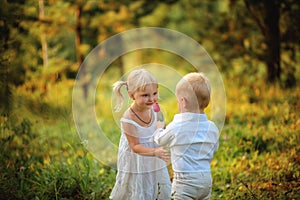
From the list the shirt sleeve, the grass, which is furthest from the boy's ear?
the grass

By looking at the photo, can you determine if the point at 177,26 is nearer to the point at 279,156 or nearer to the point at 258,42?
the point at 258,42

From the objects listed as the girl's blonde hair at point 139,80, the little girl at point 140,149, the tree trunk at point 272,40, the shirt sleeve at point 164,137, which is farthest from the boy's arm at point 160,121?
the tree trunk at point 272,40

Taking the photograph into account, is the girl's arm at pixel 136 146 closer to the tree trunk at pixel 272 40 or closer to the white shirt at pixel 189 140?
the white shirt at pixel 189 140

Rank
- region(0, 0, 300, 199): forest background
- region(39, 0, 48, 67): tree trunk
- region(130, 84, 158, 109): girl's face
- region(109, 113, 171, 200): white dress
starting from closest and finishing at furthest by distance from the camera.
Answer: region(130, 84, 158, 109): girl's face
region(109, 113, 171, 200): white dress
region(0, 0, 300, 199): forest background
region(39, 0, 48, 67): tree trunk

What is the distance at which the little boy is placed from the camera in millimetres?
2795

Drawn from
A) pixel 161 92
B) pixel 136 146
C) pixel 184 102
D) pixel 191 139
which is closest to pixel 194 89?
pixel 184 102

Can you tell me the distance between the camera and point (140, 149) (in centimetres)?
293

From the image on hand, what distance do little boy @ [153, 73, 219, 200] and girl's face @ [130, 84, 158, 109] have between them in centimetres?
18

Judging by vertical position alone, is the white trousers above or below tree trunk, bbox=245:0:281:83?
below

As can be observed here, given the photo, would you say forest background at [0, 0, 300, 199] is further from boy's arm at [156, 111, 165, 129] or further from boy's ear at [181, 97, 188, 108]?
boy's ear at [181, 97, 188, 108]

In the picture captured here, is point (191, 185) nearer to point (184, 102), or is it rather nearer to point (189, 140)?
point (189, 140)

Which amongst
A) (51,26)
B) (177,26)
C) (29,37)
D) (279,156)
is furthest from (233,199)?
(177,26)

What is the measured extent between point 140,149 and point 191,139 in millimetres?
358

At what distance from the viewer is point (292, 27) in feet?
21.9
